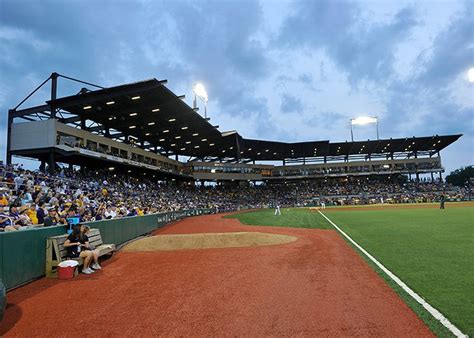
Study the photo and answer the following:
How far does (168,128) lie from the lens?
47156 mm

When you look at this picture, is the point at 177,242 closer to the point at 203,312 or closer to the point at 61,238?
the point at 61,238

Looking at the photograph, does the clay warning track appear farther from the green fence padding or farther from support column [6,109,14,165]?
support column [6,109,14,165]

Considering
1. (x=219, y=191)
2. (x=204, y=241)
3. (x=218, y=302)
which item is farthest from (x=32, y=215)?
(x=219, y=191)

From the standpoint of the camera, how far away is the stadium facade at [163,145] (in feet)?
104

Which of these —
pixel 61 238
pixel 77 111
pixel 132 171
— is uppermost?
pixel 77 111

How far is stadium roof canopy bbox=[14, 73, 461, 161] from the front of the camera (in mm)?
32500

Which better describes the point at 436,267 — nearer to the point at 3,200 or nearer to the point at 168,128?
the point at 3,200

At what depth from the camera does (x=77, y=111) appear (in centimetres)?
3575

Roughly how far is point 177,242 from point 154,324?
33.3 feet

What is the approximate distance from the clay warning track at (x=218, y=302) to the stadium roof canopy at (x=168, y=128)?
25.6 m

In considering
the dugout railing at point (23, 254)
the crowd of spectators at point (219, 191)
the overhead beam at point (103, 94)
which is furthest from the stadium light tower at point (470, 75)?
the dugout railing at point (23, 254)

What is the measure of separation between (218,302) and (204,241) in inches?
353

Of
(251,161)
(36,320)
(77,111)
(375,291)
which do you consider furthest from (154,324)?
(251,161)

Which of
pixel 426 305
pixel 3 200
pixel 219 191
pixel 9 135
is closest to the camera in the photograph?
pixel 426 305
